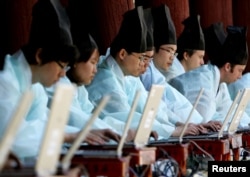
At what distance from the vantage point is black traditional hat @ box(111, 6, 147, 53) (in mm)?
7449

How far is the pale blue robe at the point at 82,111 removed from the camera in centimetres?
647

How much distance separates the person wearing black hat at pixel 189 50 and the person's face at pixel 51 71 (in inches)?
139

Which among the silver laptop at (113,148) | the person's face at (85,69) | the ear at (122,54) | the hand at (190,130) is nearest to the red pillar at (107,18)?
the ear at (122,54)

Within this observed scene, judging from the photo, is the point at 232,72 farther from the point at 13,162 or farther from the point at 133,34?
the point at 13,162

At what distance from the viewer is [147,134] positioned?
5656mm

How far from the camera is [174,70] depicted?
938 centimetres

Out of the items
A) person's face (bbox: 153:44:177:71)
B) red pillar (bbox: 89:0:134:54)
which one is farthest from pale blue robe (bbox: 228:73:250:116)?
person's face (bbox: 153:44:177:71)

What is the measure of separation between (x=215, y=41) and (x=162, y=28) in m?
1.30

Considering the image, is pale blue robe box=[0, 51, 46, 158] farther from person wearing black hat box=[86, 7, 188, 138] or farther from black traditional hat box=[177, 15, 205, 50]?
black traditional hat box=[177, 15, 205, 50]

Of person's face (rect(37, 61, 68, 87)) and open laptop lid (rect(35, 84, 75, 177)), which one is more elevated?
open laptop lid (rect(35, 84, 75, 177))

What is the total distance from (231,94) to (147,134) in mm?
5244

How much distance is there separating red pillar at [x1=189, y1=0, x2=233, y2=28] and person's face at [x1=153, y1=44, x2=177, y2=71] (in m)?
3.83

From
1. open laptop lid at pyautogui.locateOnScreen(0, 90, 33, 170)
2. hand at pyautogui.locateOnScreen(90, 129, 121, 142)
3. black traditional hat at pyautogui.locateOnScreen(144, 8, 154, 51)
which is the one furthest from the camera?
black traditional hat at pyautogui.locateOnScreen(144, 8, 154, 51)

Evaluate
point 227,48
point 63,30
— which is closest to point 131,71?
point 63,30
